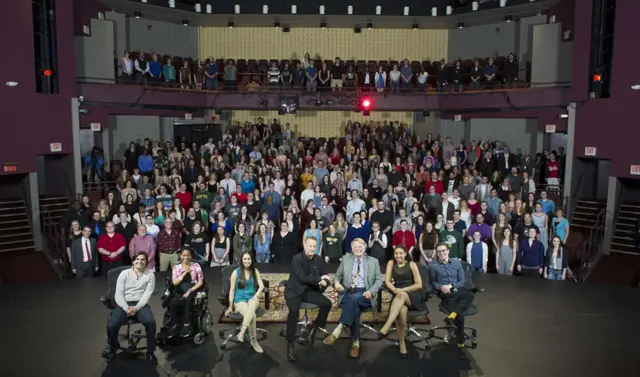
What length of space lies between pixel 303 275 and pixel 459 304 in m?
2.02

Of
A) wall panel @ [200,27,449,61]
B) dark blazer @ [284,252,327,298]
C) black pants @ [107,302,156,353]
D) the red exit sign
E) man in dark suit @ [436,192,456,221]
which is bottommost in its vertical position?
black pants @ [107,302,156,353]

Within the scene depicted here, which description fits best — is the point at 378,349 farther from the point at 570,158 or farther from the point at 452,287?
the point at 570,158

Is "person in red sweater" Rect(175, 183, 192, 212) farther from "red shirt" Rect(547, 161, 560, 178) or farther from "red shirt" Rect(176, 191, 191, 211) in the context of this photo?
"red shirt" Rect(547, 161, 560, 178)

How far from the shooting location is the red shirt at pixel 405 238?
10.5m

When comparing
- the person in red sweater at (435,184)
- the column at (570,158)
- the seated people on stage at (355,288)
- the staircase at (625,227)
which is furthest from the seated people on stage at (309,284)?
the column at (570,158)

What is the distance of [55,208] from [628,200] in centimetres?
1471

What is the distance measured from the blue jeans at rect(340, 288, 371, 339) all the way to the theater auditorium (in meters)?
0.03

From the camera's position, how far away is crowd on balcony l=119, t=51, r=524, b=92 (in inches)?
688

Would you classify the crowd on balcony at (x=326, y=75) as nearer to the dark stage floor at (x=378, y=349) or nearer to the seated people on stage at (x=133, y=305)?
the dark stage floor at (x=378, y=349)

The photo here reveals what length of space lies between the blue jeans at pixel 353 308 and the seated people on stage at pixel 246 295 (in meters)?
1.08

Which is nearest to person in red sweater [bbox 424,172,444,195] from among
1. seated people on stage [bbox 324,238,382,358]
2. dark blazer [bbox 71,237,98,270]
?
seated people on stage [bbox 324,238,382,358]

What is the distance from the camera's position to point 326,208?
1166cm

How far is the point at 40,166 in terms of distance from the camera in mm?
15570

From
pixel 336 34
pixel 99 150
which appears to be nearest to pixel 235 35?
pixel 336 34
